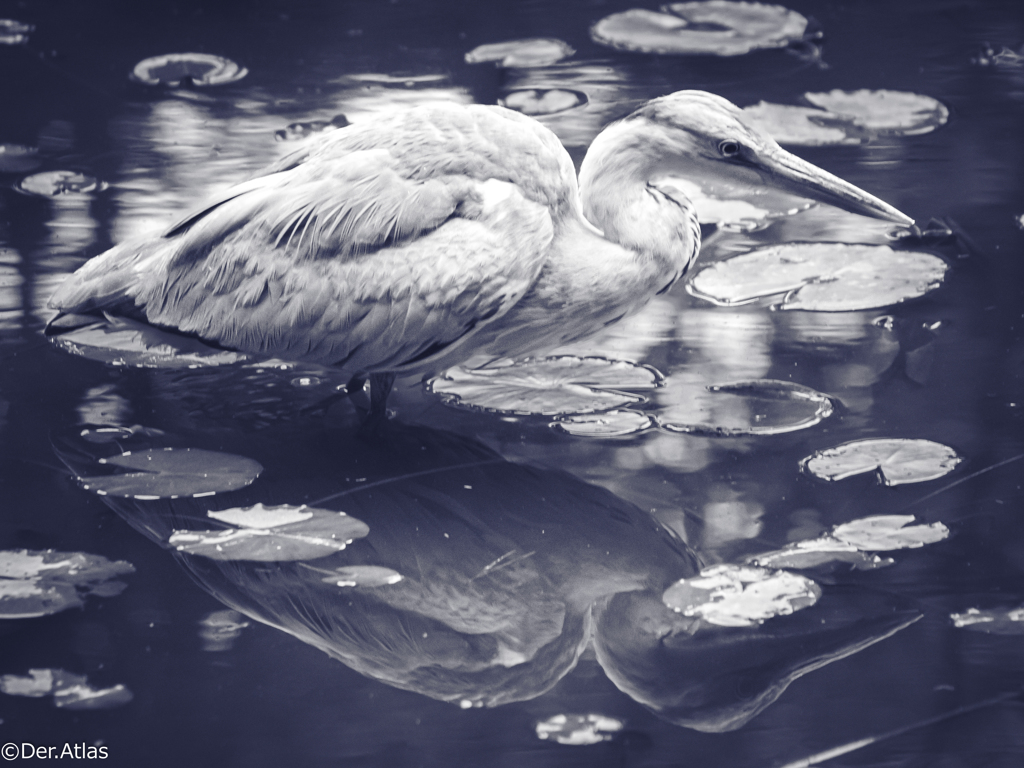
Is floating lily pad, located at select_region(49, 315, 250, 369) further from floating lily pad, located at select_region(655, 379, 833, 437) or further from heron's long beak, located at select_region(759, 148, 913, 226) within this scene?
heron's long beak, located at select_region(759, 148, 913, 226)

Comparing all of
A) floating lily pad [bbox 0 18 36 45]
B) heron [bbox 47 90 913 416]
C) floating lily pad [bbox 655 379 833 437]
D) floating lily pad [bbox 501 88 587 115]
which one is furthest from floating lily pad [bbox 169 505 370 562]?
floating lily pad [bbox 0 18 36 45]

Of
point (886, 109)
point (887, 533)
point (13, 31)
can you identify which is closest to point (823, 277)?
point (887, 533)

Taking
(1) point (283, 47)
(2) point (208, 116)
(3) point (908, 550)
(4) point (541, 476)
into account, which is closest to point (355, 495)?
(4) point (541, 476)

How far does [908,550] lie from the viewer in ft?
7.83

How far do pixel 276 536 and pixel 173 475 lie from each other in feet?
1.10

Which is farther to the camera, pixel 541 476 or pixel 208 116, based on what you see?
pixel 208 116

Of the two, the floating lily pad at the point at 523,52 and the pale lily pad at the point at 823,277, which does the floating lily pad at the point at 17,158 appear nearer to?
the floating lily pad at the point at 523,52

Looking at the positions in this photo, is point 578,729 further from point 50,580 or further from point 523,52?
point 523,52

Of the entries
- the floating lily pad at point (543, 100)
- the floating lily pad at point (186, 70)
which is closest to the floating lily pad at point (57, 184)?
the floating lily pad at point (186, 70)

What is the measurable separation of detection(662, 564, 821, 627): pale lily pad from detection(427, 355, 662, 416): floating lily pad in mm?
649

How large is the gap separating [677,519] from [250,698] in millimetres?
955

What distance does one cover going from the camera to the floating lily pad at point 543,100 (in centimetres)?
437

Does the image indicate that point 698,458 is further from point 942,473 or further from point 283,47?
point 283,47

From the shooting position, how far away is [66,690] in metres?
2.04
